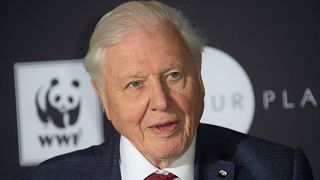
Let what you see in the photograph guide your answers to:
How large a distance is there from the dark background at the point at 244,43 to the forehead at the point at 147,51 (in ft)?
2.34

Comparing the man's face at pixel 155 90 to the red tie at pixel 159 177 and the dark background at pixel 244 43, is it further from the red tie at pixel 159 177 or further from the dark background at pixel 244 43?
the dark background at pixel 244 43

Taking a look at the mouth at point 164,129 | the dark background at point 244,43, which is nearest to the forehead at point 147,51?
the mouth at point 164,129

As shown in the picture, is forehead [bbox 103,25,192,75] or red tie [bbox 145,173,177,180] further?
red tie [bbox 145,173,177,180]

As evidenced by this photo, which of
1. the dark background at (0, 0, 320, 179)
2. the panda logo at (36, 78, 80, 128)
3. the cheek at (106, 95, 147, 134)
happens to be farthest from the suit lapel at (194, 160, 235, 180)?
the panda logo at (36, 78, 80, 128)

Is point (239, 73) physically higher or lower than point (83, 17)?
lower

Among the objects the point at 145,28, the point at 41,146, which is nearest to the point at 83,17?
the point at 41,146

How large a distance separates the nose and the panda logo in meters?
0.81

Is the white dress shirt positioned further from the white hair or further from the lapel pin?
the white hair

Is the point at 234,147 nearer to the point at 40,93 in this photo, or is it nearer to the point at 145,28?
the point at 145,28

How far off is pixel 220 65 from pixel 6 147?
32.1 inches

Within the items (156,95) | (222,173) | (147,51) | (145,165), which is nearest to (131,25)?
(147,51)

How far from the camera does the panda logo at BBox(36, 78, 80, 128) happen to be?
7.55ft

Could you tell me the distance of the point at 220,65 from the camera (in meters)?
2.27

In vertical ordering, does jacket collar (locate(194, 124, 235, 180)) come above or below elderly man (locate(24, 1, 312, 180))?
below
